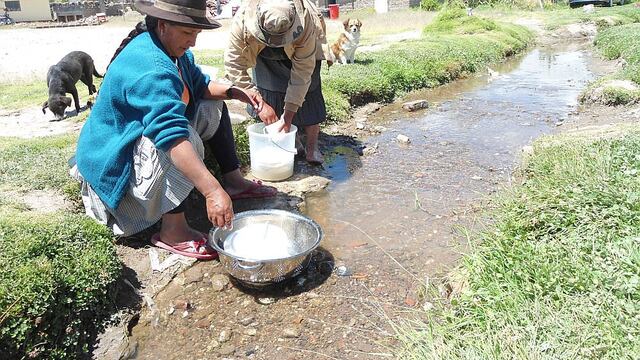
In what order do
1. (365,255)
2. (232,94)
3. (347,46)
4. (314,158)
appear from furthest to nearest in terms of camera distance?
(347,46), (314,158), (232,94), (365,255)

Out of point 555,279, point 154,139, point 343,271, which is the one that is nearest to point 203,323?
point 343,271

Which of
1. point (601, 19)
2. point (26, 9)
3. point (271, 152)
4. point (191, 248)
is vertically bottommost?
point (191, 248)

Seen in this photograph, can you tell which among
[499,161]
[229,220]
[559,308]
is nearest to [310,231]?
[229,220]

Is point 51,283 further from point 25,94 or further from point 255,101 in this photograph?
point 25,94

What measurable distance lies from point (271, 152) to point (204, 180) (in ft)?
5.35

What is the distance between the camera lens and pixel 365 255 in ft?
11.0

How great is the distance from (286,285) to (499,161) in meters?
2.96

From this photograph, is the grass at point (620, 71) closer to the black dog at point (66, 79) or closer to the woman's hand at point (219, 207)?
the woman's hand at point (219, 207)

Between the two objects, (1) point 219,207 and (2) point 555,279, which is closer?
(2) point 555,279

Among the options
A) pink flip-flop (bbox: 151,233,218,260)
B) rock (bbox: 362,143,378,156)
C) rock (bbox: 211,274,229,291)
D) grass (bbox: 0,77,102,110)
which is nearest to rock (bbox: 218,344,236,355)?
rock (bbox: 211,274,229,291)

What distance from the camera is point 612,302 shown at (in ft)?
6.74

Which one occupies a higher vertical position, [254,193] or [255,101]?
[255,101]

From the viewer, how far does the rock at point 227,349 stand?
2.52 metres

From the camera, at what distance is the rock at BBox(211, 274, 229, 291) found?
119 inches
